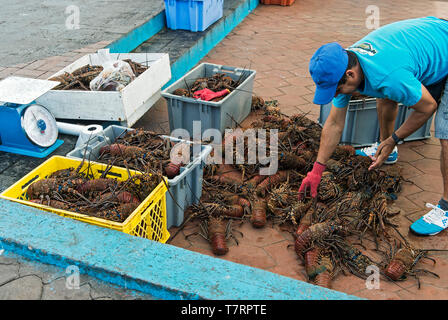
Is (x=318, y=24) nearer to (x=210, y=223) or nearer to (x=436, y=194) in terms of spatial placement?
(x=436, y=194)

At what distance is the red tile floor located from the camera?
307 cm

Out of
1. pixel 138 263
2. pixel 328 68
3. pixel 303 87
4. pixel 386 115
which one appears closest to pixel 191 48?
pixel 303 87

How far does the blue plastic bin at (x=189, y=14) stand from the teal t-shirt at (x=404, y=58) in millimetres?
4449

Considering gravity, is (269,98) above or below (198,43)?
below

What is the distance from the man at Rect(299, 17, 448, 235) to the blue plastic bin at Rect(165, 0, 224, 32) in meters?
4.44

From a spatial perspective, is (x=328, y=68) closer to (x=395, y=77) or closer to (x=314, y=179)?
(x=395, y=77)

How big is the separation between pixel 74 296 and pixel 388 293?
2110mm

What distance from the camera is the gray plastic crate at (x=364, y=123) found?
4.42 m

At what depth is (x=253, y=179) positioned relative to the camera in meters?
3.98

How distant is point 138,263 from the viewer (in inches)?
96.2

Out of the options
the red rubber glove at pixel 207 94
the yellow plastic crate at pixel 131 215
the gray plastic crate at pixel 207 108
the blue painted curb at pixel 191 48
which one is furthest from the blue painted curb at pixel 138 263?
the blue painted curb at pixel 191 48

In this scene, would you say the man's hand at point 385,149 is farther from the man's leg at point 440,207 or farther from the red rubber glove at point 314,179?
the red rubber glove at point 314,179

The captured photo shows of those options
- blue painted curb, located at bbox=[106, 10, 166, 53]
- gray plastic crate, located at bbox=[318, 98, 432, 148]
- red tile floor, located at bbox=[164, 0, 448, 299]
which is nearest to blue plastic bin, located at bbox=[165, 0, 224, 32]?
blue painted curb, located at bbox=[106, 10, 166, 53]
